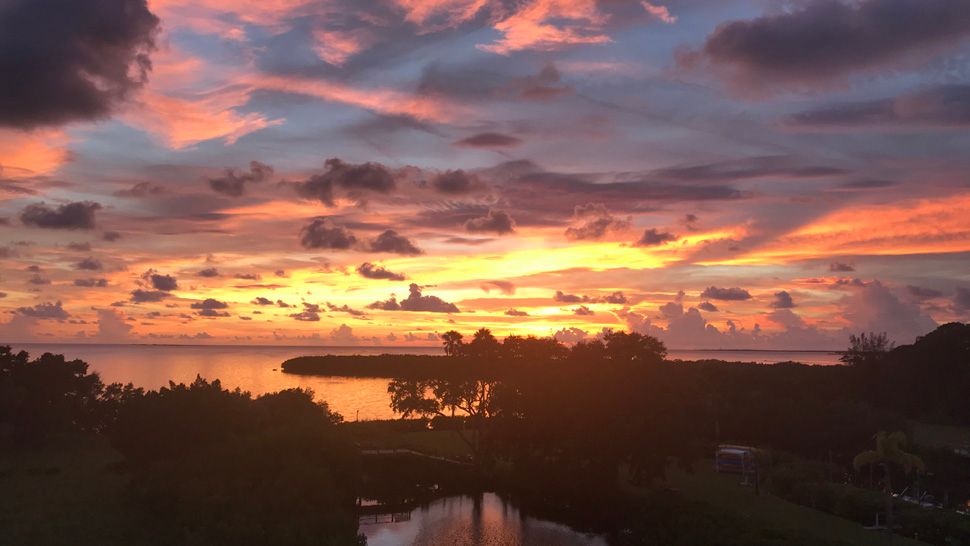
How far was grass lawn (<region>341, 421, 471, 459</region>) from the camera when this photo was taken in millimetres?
77669

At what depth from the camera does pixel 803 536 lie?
145 feet

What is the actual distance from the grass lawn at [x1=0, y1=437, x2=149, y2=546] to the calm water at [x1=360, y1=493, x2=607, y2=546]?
60.0 feet

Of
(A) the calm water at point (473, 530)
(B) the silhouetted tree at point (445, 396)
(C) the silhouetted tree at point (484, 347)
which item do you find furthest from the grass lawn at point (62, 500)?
(C) the silhouetted tree at point (484, 347)

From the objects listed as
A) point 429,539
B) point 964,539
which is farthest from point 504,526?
point 964,539

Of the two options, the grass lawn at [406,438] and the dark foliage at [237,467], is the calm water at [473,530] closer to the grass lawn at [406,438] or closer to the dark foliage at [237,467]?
the dark foliage at [237,467]

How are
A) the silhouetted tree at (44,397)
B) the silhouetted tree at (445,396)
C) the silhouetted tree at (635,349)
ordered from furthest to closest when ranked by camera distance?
the silhouetted tree at (44,397), the silhouetted tree at (445,396), the silhouetted tree at (635,349)

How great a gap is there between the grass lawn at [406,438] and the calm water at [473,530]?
1510 centimetres

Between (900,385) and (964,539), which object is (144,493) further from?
(900,385)

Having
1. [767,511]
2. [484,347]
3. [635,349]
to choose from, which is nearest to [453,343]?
[484,347]

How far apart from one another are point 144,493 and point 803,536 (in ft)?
153

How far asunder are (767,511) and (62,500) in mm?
53762

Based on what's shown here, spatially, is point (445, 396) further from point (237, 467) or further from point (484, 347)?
point (237, 467)

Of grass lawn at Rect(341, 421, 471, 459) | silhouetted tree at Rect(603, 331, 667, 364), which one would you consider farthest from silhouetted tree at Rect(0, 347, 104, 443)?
silhouetted tree at Rect(603, 331, 667, 364)

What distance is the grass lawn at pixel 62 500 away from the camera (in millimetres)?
47688
